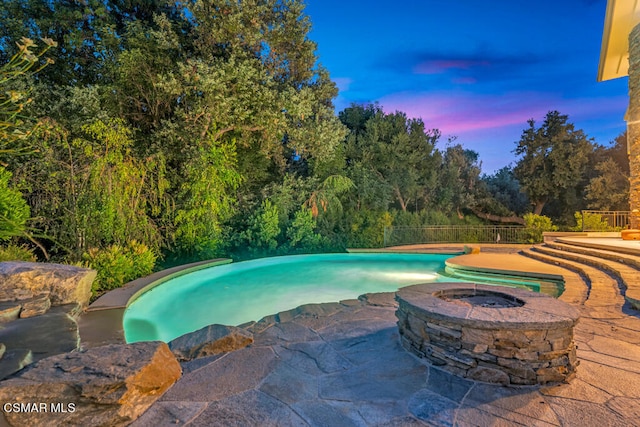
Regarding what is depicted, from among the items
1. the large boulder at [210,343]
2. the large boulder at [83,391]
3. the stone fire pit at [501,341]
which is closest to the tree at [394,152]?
the large boulder at [210,343]

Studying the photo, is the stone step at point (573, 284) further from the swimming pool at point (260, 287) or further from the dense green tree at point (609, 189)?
the dense green tree at point (609, 189)

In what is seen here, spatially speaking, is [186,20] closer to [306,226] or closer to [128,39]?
[128,39]

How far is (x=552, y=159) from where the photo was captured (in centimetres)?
1764

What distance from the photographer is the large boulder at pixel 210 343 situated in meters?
3.04

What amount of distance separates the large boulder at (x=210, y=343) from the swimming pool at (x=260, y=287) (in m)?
1.64

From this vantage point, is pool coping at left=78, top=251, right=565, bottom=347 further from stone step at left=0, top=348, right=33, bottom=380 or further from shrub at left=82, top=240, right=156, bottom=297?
stone step at left=0, top=348, right=33, bottom=380

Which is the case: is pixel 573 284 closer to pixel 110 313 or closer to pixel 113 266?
pixel 110 313

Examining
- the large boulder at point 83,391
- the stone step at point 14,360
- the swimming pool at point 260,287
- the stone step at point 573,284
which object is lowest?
the swimming pool at point 260,287

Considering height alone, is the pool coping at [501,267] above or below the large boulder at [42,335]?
below

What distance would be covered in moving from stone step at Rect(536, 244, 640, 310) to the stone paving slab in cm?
157

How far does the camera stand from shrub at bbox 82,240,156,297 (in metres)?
5.95

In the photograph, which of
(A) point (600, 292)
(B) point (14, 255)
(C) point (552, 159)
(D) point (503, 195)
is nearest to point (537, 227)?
(C) point (552, 159)

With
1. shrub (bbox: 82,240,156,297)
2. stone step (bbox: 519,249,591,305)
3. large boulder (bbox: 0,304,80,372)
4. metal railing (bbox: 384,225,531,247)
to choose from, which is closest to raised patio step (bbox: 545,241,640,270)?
stone step (bbox: 519,249,591,305)

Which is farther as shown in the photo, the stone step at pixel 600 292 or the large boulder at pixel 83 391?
the stone step at pixel 600 292
